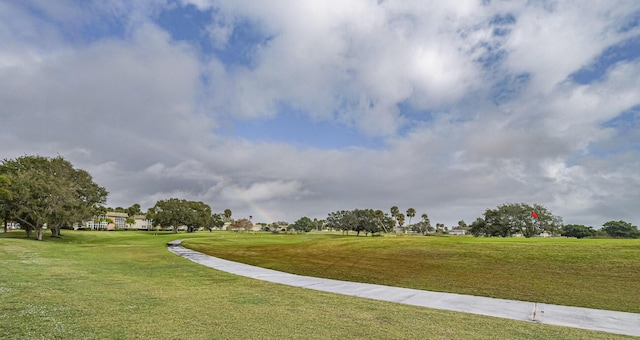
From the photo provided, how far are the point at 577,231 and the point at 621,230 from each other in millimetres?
13462

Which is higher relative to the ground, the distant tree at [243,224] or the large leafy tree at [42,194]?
the large leafy tree at [42,194]

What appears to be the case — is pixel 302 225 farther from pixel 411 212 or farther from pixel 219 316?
pixel 219 316

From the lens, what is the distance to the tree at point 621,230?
65250mm

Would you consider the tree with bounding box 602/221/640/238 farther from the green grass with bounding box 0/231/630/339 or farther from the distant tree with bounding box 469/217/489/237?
the green grass with bounding box 0/231/630/339

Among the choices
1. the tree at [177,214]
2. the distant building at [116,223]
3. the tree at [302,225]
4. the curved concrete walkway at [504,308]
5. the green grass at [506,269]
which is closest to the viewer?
the curved concrete walkway at [504,308]

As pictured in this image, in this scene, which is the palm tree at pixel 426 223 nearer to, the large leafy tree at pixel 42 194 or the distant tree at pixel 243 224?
the distant tree at pixel 243 224

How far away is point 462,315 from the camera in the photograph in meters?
7.73

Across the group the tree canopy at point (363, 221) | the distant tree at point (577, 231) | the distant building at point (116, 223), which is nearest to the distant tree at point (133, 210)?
the distant building at point (116, 223)

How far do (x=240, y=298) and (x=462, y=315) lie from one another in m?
5.59

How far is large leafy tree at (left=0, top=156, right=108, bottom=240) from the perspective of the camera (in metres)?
41.5

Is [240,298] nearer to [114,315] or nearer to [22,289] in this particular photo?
[114,315]

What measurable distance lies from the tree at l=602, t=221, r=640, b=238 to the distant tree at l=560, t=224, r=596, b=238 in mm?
8051

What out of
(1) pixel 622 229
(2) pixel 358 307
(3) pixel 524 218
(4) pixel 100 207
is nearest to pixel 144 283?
(2) pixel 358 307

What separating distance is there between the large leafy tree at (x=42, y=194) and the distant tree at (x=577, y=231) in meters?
98.2
